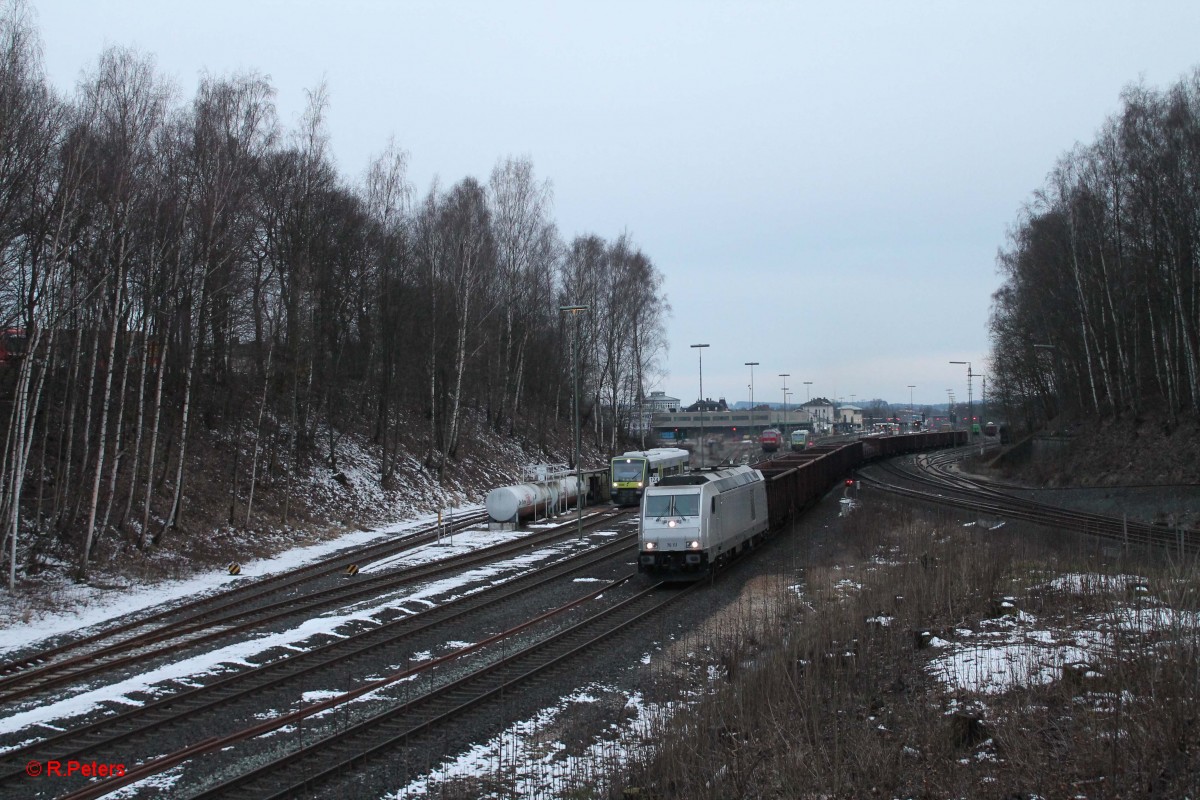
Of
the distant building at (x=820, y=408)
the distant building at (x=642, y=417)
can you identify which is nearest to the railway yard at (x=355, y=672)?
the distant building at (x=642, y=417)

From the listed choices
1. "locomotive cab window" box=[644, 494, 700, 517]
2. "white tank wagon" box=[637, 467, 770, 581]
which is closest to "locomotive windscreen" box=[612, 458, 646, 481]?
"white tank wagon" box=[637, 467, 770, 581]

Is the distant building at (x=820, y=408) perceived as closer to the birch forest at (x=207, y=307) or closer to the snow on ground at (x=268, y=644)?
the birch forest at (x=207, y=307)

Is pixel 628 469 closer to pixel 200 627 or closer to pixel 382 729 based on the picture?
pixel 200 627

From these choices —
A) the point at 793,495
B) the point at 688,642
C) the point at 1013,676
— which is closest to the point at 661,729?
the point at 1013,676

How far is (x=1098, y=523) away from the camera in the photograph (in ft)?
92.7

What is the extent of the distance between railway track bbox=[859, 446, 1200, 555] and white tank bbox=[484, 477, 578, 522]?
51.6ft

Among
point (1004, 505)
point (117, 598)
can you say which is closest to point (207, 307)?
point (117, 598)

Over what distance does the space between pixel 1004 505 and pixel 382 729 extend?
31.1m

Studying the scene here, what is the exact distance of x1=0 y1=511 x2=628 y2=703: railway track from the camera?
12508 mm

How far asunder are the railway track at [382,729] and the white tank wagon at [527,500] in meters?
14.5

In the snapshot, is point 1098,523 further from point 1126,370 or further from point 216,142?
point 216,142

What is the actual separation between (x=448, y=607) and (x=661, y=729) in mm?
8989

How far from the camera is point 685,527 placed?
805 inches

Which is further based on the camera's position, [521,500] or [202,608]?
[521,500]
